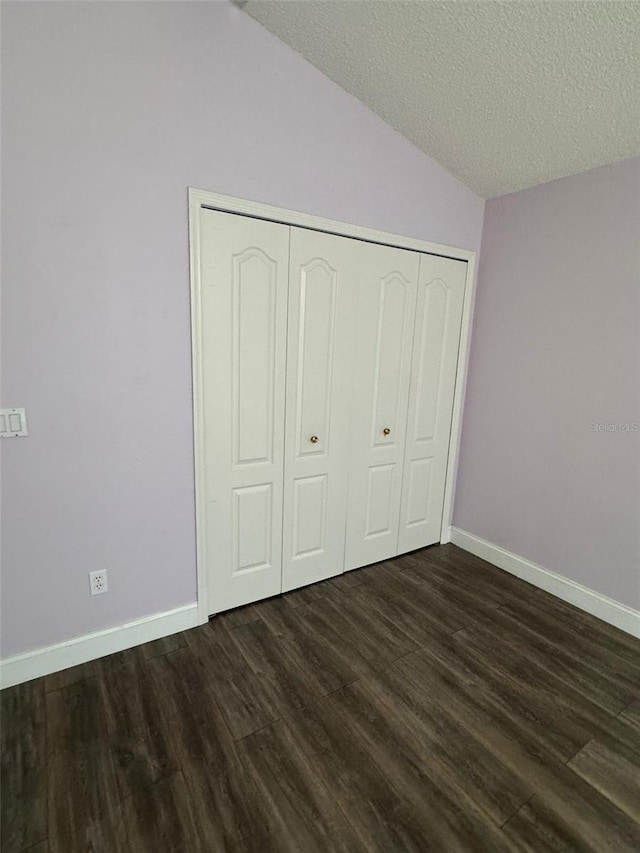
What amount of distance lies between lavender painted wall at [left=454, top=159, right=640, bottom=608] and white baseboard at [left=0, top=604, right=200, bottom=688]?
2.14 meters

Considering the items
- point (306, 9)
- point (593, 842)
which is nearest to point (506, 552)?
point (593, 842)

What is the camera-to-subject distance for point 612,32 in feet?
4.73

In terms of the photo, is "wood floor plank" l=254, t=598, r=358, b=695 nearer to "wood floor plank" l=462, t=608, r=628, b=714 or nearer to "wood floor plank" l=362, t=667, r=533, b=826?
"wood floor plank" l=362, t=667, r=533, b=826

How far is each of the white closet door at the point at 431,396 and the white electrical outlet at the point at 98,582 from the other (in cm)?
187

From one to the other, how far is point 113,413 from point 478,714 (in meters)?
2.01

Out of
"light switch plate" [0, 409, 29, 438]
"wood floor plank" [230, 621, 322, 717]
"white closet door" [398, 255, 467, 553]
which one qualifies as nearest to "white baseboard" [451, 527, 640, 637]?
"white closet door" [398, 255, 467, 553]

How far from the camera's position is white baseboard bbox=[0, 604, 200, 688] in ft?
5.54

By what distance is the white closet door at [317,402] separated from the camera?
6.97 feet

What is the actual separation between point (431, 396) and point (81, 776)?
8.37 feet

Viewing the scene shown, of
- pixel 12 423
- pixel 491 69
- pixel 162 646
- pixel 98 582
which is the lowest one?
pixel 162 646

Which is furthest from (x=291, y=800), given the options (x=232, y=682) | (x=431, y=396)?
(x=431, y=396)

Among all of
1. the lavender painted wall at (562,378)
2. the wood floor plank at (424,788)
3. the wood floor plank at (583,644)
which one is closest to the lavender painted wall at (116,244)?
the wood floor plank at (424,788)

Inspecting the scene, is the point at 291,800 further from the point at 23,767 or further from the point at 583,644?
the point at 583,644

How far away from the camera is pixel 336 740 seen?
151cm
